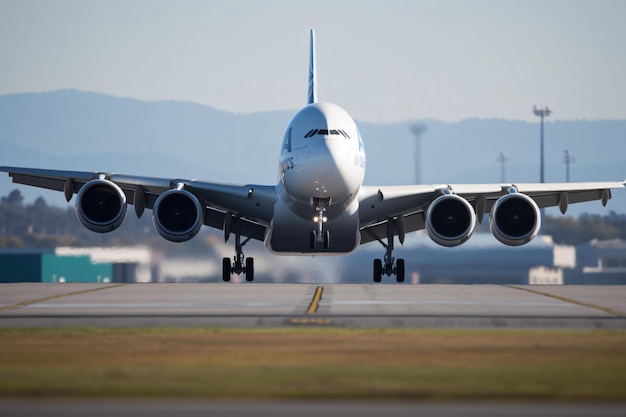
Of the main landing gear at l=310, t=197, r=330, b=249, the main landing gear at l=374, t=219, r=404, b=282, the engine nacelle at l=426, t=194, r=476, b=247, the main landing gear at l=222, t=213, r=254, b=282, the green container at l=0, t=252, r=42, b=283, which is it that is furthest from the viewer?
the green container at l=0, t=252, r=42, b=283

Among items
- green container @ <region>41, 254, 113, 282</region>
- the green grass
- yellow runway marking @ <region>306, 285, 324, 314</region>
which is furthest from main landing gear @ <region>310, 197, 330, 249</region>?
green container @ <region>41, 254, 113, 282</region>

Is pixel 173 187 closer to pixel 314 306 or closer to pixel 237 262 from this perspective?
pixel 237 262

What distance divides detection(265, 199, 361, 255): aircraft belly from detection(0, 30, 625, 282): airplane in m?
0.04

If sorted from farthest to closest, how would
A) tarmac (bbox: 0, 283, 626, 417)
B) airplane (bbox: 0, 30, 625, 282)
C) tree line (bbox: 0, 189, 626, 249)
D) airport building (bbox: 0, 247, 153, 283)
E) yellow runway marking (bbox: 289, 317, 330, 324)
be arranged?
airport building (bbox: 0, 247, 153, 283) → tree line (bbox: 0, 189, 626, 249) → airplane (bbox: 0, 30, 625, 282) → yellow runway marking (bbox: 289, 317, 330, 324) → tarmac (bbox: 0, 283, 626, 417)

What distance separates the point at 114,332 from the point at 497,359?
8669 millimetres

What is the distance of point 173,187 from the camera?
41.5 m

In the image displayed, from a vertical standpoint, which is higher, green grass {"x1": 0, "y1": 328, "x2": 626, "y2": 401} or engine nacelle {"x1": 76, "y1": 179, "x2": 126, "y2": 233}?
engine nacelle {"x1": 76, "y1": 179, "x2": 126, "y2": 233}

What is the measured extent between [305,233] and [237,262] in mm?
5333

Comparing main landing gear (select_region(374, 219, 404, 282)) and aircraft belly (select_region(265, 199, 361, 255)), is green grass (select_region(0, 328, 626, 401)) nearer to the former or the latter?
aircraft belly (select_region(265, 199, 361, 255))

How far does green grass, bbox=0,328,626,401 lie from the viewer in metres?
15.2

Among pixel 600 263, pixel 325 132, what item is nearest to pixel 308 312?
pixel 325 132

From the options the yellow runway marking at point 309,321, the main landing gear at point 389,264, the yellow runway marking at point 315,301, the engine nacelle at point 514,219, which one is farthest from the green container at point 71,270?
the yellow runway marking at point 309,321

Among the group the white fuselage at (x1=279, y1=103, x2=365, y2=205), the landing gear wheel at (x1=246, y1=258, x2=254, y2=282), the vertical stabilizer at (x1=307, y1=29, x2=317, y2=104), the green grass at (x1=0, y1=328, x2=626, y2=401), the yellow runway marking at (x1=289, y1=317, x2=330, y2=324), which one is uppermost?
the vertical stabilizer at (x1=307, y1=29, x2=317, y2=104)

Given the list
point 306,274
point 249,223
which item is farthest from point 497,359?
point 306,274
